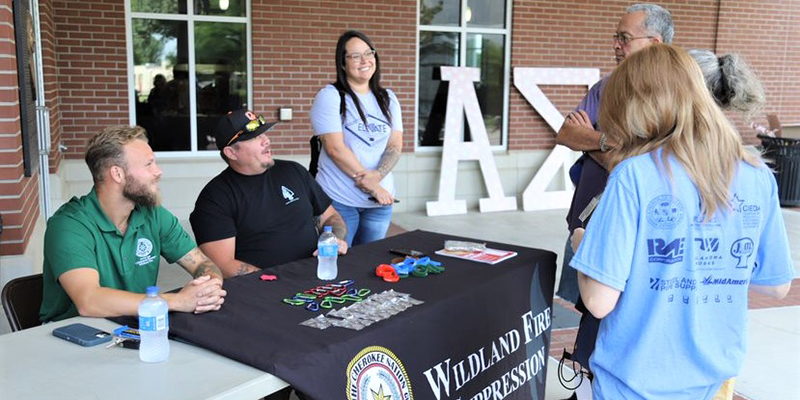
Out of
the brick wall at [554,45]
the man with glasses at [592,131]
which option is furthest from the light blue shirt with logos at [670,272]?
the brick wall at [554,45]

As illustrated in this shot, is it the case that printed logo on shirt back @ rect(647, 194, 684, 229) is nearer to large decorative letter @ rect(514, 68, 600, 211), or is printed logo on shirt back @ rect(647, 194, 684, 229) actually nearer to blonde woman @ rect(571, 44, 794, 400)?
blonde woman @ rect(571, 44, 794, 400)

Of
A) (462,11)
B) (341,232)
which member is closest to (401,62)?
(462,11)

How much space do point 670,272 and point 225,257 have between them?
1950mm

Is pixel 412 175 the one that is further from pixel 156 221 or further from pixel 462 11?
pixel 156 221

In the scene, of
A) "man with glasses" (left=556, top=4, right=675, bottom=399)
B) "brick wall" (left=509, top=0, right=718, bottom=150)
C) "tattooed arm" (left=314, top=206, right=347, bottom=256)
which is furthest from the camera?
"brick wall" (left=509, top=0, right=718, bottom=150)

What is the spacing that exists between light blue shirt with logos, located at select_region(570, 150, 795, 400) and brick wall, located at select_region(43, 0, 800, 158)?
6.12 meters

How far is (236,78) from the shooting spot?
7559mm

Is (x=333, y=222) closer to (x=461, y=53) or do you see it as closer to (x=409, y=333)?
(x=409, y=333)

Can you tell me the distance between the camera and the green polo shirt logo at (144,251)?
2.64 m

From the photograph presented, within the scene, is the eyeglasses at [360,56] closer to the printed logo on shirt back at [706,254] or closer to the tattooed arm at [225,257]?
the tattooed arm at [225,257]

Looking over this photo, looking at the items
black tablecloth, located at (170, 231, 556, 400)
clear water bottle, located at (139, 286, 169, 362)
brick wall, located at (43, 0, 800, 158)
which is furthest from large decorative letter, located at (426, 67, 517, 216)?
clear water bottle, located at (139, 286, 169, 362)

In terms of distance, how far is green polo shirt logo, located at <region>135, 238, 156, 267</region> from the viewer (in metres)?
2.64

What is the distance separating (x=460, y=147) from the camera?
832cm

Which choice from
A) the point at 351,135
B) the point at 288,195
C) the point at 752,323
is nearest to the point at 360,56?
the point at 351,135
